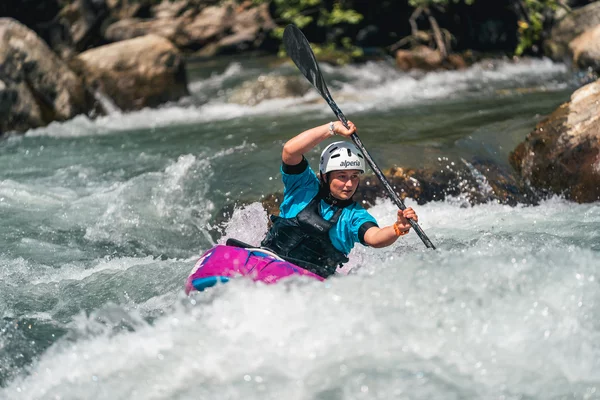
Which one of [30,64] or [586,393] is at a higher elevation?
[586,393]

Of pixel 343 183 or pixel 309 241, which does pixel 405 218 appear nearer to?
pixel 343 183

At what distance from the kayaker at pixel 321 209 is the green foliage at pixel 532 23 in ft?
36.7

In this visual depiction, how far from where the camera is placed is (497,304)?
3.67m

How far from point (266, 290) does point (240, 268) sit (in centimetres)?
31

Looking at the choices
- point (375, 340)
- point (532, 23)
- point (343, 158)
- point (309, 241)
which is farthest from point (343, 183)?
point (532, 23)

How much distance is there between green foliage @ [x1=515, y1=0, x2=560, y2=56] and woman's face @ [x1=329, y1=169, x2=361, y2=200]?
36.8 ft

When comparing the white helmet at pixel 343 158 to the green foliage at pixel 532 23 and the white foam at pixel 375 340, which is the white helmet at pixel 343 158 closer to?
the white foam at pixel 375 340

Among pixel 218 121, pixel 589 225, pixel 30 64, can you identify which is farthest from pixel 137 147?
pixel 589 225

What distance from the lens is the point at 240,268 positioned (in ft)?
13.6

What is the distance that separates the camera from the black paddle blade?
17.2ft

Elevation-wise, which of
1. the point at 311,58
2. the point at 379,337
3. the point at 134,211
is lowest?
the point at 134,211

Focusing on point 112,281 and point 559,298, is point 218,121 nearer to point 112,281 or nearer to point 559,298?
point 112,281

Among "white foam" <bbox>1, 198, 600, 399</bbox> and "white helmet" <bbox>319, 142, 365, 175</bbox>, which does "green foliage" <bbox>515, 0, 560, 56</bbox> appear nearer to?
"white helmet" <bbox>319, 142, 365, 175</bbox>

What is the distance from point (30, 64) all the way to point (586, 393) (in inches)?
374
